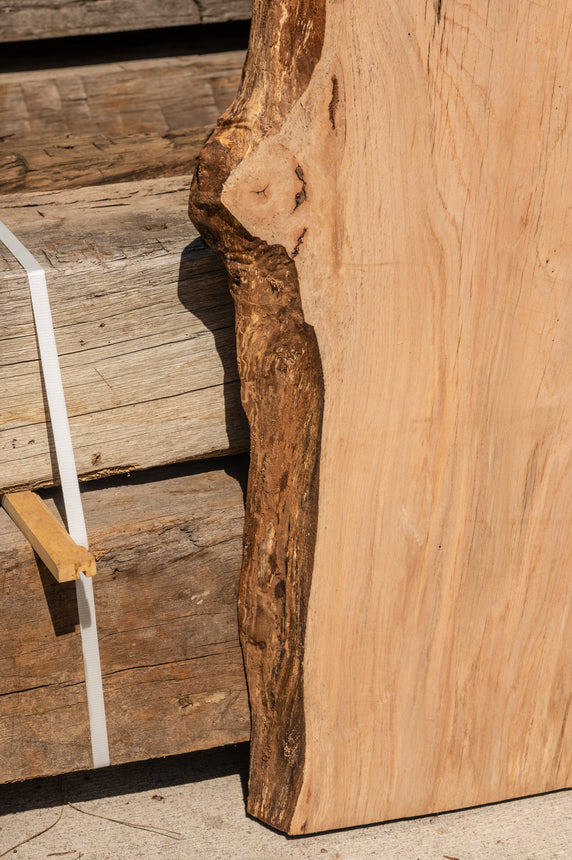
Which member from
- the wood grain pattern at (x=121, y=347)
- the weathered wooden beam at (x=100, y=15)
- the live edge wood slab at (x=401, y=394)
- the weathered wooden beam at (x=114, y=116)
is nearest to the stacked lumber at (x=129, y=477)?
the wood grain pattern at (x=121, y=347)

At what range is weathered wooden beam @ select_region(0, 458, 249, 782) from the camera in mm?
1422

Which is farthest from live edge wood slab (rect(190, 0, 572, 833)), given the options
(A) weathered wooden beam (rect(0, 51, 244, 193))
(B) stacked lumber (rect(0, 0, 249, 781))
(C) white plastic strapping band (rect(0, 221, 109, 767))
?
(A) weathered wooden beam (rect(0, 51, 244, 193))

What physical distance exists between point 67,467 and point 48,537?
0.43 ft

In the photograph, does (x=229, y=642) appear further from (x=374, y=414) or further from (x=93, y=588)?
(x=374, y=414)

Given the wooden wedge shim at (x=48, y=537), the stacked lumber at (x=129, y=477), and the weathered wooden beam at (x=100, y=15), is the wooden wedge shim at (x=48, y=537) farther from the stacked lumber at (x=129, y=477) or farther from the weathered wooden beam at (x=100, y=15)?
the weathered wooden beam at (x=100, y=15)

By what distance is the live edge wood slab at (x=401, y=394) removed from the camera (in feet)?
3.90

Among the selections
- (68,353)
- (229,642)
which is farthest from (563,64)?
(229,642)

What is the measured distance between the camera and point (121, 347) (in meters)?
1.43

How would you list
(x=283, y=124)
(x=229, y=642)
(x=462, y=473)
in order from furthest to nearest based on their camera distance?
1. (x=229, y=642)
2. (x=462, y=473)
3. (x=283, y=124)

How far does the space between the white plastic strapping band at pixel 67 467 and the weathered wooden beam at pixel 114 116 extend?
439 millimetres

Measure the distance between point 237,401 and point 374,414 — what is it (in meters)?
0.30

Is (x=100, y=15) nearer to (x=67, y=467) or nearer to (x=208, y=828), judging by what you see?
(x=67, y=467)

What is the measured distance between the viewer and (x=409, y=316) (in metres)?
1.30

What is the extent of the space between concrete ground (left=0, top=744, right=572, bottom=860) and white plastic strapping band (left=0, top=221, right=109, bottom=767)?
0.22 m
